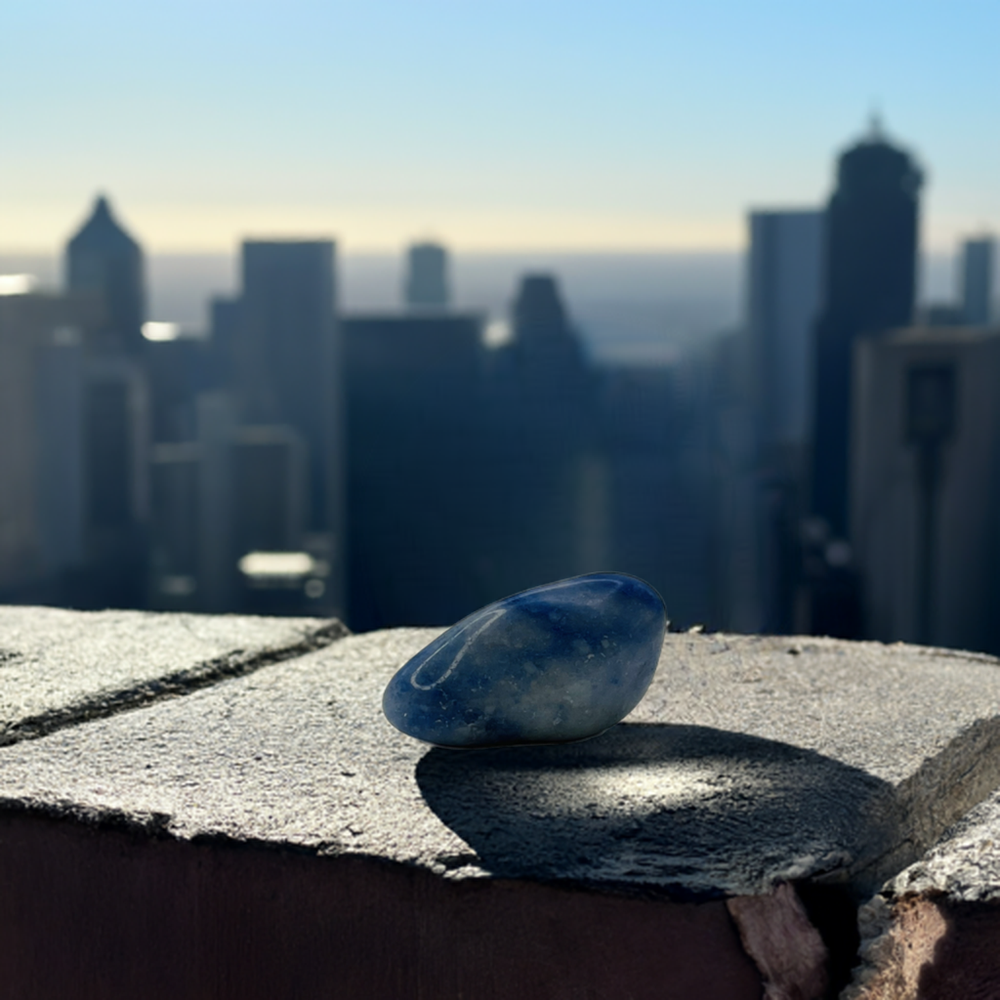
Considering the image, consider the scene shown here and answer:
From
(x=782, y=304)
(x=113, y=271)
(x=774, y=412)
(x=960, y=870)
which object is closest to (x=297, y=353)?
(x=113, y=271)

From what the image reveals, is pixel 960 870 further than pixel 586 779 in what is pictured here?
No

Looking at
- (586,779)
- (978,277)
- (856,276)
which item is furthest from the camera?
(978,277)

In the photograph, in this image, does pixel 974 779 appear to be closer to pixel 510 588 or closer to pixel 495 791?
pixel 495 791

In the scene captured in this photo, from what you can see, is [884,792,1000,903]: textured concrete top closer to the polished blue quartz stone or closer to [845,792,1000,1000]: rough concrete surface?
[845,792,1000,1000]: rough concrete surface

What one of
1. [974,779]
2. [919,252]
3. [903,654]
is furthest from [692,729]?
[919,252]

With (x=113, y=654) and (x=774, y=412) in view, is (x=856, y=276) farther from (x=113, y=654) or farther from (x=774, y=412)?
(x=113, y=654)

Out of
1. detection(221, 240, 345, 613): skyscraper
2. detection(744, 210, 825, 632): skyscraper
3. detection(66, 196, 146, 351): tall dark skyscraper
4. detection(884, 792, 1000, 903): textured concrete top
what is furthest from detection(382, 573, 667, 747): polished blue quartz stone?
detection(66, 196, 146, 351): tall dark skyscraper
